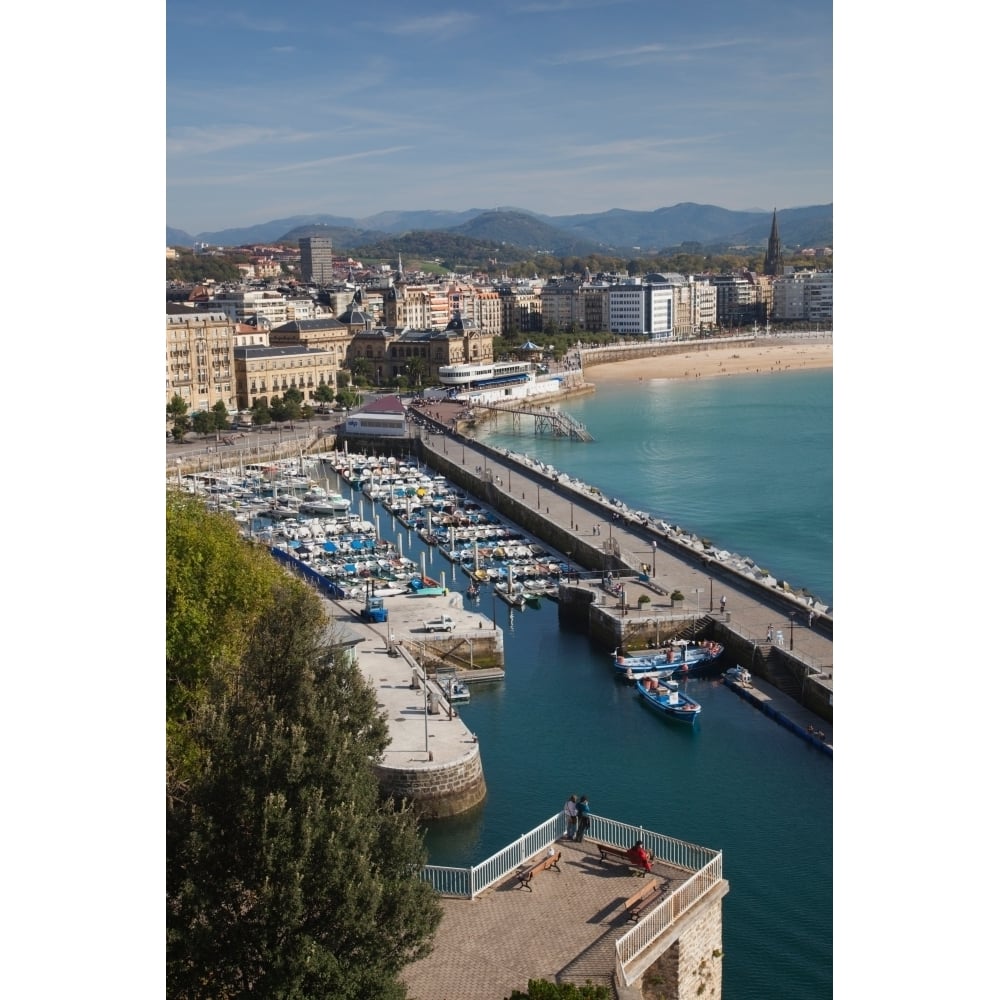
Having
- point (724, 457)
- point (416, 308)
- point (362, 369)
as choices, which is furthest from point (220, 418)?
point (416, 308)

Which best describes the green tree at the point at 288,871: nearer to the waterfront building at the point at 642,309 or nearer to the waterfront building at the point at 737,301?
the waterfront building at the point at 642,309

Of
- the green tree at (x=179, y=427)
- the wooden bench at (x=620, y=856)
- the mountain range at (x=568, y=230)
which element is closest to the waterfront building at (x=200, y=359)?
the green tree at (x=179, y=427)

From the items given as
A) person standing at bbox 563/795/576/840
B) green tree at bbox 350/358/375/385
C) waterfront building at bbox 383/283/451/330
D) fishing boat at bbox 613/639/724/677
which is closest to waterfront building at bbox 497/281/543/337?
waterfront building at bbox 383/283/451/330

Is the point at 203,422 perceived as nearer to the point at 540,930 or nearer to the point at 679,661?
the point at 679,661

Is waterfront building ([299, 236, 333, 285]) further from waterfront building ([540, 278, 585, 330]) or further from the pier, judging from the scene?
the pier

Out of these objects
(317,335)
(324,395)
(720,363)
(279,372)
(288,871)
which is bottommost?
(288,871)

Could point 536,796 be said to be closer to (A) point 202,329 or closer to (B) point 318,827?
(B) point 318,827
